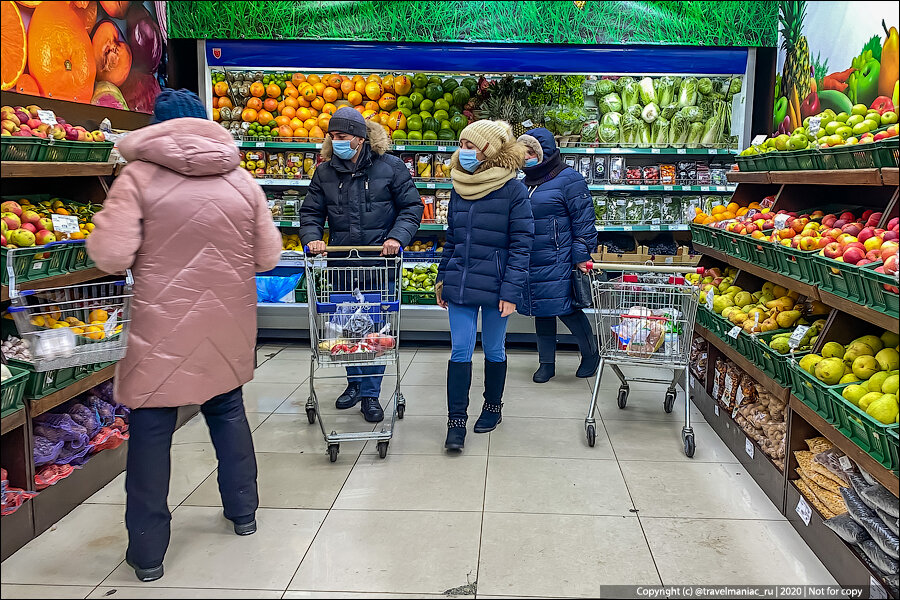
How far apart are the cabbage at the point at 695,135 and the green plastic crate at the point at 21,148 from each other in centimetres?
524

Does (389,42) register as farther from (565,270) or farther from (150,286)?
(150,286)

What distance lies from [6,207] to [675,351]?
134 inches

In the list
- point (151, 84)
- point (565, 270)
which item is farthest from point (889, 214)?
point (151, 84)

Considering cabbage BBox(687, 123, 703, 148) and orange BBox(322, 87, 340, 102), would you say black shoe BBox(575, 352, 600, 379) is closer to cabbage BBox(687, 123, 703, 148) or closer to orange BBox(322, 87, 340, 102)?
cabbage BBox(687, 123, 703, 148)

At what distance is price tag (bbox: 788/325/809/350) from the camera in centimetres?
358

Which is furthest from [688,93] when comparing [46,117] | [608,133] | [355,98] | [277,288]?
[46,117]

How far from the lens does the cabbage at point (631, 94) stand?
22.5 feet

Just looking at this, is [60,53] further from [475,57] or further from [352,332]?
[475,57]

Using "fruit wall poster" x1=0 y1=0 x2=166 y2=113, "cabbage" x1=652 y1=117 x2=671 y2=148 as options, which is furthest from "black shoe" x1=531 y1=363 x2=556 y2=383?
"fruit wall poster" x1=0 y1=0 x2=166 y2=113

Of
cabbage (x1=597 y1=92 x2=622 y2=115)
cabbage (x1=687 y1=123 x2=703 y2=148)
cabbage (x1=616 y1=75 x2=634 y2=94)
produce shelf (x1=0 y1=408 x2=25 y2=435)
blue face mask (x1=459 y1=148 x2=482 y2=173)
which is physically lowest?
produce shelf (x1=0 y1=408 x2=25 y2=435)

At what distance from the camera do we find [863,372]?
3064 millimetres

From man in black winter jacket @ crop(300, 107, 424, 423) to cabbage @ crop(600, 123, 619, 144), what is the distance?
2647 millimetres

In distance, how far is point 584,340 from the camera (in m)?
5.80

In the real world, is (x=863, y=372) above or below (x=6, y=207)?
below
